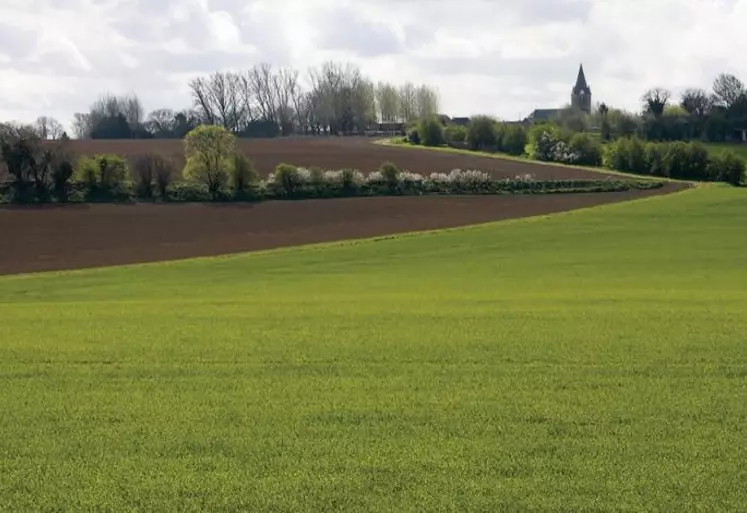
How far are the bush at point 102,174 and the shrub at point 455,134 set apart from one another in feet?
205

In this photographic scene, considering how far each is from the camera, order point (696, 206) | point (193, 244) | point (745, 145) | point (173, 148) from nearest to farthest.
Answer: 1. point (193, 244)
2. point (696, 206)
3. point (173, 148)
4. point (745, 145)

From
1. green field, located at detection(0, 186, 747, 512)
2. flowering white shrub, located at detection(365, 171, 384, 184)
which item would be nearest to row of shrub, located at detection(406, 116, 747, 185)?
flowering white shrub, located at detection(365, 171, 384, 184)

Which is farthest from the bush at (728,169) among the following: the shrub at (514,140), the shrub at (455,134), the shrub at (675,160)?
the shrub at (455,134)

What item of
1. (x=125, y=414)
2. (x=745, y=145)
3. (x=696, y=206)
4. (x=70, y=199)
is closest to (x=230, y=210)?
(x=70, y=199)

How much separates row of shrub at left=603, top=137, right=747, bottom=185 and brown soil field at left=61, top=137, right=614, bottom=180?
567cm

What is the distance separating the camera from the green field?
24.9 ft

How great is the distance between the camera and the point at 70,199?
227 feet

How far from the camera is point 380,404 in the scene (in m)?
10.3

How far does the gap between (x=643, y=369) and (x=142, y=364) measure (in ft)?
23.1

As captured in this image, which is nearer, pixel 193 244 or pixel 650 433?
pixel 650 433

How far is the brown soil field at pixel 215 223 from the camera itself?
46.9 m

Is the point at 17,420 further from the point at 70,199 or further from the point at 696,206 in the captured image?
the point at 70,199

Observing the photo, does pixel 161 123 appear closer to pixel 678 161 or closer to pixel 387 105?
pixel 387 105

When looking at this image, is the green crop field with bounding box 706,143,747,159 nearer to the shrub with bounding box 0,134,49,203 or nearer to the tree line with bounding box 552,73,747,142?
the tree line with bounding box 552,73,747,142
